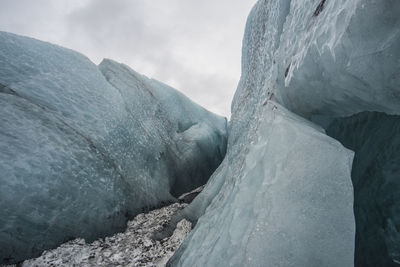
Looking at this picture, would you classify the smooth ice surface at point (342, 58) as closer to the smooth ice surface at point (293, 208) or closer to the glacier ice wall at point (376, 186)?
the smooth ice surface at point (293, 208)

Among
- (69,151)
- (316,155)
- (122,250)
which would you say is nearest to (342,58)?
(316,155)

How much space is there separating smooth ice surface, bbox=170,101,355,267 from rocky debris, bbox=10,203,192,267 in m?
0.95

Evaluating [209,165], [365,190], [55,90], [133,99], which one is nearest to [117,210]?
[55,90]

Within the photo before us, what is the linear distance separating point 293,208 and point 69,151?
2212mm

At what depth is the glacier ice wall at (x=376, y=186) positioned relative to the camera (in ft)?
5.06

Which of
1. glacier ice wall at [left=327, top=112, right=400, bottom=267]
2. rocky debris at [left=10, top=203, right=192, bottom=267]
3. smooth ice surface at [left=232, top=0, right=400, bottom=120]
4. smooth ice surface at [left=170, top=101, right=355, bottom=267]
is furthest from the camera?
rocky debris at [left=10, top=203, right=192, bottom=267]

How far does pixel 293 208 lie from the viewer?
1080 millimetres

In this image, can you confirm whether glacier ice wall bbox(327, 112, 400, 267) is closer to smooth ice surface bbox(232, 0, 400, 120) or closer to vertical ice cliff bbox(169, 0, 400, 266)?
vertical ice cliff bbox(169, 0, 400, 266)

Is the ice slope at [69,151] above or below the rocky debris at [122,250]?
above

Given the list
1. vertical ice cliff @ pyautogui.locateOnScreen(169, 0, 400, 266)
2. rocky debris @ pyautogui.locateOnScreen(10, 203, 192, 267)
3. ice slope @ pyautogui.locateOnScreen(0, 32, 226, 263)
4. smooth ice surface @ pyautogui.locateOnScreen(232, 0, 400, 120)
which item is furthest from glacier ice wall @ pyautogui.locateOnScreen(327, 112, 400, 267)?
ice slope @ pyautogui.locateOnScreen(0, 32, 226, 263)

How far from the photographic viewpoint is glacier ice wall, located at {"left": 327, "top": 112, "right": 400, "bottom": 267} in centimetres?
154

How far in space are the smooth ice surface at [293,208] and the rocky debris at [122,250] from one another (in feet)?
3.10

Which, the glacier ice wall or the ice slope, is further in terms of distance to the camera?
the ice slope

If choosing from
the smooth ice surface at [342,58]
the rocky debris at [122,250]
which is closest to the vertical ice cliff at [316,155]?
the smooth ice surface at [342,58]
